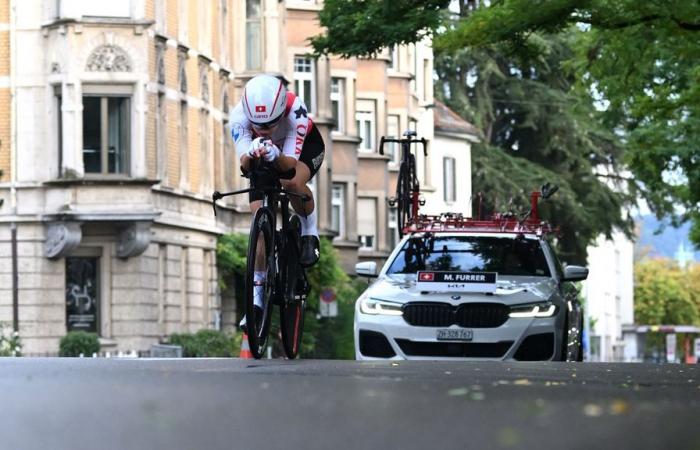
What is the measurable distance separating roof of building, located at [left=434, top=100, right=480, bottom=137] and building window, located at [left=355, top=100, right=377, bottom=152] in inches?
327

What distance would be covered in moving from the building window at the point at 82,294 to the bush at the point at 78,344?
4.42ft

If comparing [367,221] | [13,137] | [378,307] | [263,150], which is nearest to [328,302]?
[13,137]

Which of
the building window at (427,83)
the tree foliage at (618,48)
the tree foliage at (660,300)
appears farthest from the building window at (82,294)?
the tree foliage at (660,300)

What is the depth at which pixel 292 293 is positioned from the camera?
14.5m

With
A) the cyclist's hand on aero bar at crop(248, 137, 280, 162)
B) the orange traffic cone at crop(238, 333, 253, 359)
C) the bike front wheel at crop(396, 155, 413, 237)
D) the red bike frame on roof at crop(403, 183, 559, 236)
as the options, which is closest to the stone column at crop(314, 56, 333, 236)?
the bike front wheel at crop(396, 155, 413, 237)

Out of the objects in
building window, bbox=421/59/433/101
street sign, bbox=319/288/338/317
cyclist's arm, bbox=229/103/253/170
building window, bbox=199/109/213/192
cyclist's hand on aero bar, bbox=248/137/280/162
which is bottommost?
street sign, bbox=319/288/338/317

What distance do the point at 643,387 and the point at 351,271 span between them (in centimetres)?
5260

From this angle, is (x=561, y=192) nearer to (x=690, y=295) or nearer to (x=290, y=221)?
(x=290, y=221)

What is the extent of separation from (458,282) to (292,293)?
3.86 m

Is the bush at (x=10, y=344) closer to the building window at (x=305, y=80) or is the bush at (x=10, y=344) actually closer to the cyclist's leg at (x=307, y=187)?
the building window at (x=305, y=80)

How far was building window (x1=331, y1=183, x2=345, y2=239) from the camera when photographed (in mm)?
63188

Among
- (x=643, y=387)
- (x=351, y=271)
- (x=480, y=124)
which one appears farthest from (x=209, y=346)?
(x=643, y=387)

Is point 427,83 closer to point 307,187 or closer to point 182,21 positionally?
point 182,21

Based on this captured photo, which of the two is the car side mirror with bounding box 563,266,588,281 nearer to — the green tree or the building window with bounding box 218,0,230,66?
the green tree
